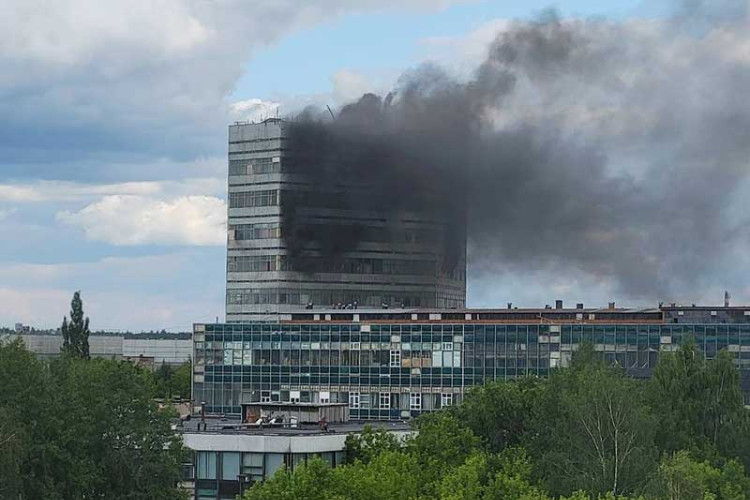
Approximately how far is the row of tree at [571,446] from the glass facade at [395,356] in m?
40.8

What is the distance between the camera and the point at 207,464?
88.9 m

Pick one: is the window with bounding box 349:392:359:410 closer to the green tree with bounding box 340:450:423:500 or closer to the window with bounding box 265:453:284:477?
the window with bounding box 265:453:284:477

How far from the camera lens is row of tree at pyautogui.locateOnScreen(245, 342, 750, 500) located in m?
70.1

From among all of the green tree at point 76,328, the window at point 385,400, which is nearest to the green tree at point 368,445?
the window at point 385,400

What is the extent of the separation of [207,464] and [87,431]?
11.0 m

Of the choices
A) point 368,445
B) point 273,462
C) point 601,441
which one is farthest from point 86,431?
point 601,441

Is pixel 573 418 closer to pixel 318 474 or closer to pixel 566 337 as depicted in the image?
pixel 318 474

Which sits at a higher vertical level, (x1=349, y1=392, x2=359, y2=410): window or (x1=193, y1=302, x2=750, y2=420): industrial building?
(x1=193, y1=302, x2=750, y2=420): industrial building

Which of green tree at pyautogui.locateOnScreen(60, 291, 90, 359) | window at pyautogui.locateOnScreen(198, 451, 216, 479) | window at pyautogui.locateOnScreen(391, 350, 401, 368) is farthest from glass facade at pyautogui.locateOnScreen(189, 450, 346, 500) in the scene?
green tree at pyautogui.locateOnScreen(60, 291, 90, 359)

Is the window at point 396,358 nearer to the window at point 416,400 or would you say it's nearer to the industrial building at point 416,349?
the industrial building at point 416,349

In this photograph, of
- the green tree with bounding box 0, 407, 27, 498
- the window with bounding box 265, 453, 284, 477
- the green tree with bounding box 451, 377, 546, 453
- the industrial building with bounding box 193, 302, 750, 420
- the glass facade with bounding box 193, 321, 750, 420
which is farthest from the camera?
the industrial building with bounding box 193, 302, 750, 420

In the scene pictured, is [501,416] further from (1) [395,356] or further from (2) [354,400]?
(2) [354,400]

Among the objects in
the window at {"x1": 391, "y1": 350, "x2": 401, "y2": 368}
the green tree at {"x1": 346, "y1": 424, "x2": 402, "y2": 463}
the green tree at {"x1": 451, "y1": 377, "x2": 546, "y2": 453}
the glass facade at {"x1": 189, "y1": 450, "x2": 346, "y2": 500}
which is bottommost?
the glass facade at {"x1": 189, "y1": 450, "x2": 346, "y2": 500}

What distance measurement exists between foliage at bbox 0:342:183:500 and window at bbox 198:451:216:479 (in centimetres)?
376
